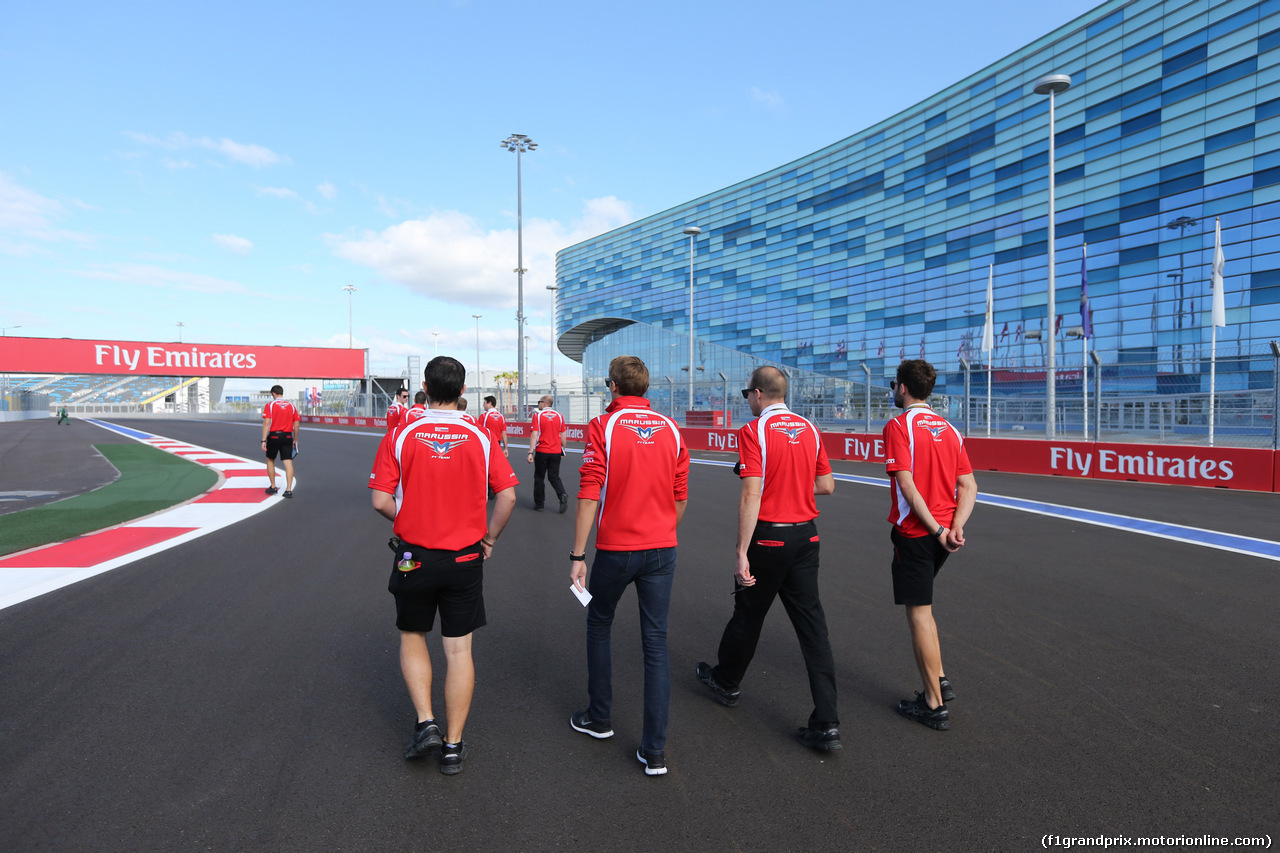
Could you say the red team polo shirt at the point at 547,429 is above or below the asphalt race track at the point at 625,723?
above

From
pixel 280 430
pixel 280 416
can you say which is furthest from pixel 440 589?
pixel 280 430

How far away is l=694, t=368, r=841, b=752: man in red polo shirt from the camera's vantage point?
9.94 ft

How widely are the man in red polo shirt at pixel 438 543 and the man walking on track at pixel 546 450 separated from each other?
648 centimetres

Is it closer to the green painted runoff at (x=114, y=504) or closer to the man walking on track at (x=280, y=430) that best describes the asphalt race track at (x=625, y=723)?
the green painted runoff at (x=114, y=504)

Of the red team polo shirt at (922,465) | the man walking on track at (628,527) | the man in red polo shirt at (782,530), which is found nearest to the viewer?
the man walking on track at (628,527)

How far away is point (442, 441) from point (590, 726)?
4.53 ft

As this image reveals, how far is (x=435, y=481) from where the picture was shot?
2.78 meters

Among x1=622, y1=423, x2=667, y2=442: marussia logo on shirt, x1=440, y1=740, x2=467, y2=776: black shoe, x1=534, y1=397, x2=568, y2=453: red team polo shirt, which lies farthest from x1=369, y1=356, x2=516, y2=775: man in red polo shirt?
x1=534, y1=397, x2=568, y2=453: red team polo shirt

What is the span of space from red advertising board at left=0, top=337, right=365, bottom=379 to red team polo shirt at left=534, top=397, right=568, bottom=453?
1614 inches

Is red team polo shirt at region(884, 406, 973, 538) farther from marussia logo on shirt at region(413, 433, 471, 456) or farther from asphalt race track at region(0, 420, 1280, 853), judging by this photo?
marussia logo on shirt at region(413, 433, 471, 456)

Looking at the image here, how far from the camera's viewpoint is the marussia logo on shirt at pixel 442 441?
279 cm

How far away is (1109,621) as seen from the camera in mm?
4582

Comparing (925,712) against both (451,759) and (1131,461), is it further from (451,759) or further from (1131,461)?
(1131,461)

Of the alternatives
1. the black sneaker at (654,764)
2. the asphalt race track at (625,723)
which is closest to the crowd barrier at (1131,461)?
the asphalt race track at (625,723)
